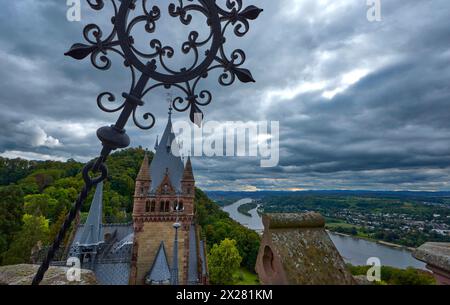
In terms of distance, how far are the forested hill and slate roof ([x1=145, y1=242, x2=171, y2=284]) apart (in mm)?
20593

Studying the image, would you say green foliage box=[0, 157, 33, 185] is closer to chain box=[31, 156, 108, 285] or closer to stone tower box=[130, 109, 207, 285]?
stone tower box=[130, 109, 207, 285]

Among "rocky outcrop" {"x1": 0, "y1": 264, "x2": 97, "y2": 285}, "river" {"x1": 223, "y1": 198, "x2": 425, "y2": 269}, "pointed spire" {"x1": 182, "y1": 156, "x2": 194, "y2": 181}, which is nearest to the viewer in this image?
"rocky outcrop" {"x1": 0, "y1": 264, "x2": 97, "y2": 285}

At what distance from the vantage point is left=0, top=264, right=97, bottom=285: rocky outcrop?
2119 mm

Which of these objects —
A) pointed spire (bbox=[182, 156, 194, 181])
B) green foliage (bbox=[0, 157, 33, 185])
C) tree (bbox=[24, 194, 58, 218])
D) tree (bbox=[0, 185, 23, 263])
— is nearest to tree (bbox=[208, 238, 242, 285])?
pointed spire (bbox=[182, 156, 194, 181])

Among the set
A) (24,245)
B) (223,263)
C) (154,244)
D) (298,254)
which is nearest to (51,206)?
(24,245)

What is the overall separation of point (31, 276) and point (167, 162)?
56.6 ft

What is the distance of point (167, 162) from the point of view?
19297mm

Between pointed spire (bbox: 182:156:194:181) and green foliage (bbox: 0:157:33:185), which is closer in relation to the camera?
pointed spire (bbox: 182:156:194:181)

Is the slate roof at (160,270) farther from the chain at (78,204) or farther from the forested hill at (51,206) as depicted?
the forested hill at (51,206)

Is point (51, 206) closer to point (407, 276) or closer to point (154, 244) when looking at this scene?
point (154, 244)

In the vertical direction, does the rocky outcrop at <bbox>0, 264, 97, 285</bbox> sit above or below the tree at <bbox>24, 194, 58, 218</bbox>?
above
